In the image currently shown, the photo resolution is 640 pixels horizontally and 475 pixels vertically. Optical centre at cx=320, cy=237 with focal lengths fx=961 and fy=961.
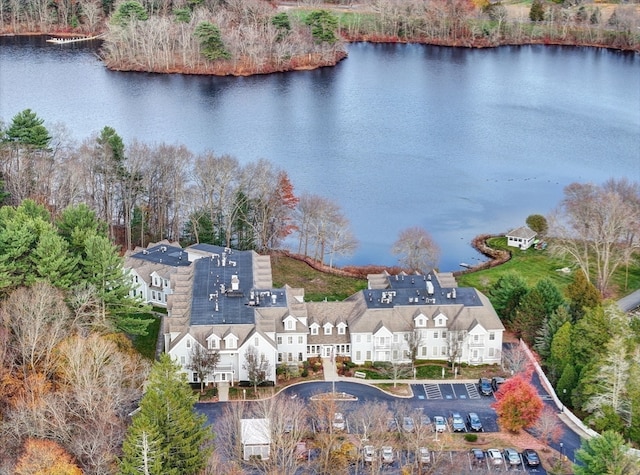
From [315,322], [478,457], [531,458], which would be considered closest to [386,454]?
[478,457]

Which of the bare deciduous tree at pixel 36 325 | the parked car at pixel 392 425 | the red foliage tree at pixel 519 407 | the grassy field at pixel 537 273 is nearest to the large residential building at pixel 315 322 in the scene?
the bare deciduous tree at pixel 36 325

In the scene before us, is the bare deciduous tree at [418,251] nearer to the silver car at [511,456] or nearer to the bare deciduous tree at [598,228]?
the bare deciduous tree at [598,228]

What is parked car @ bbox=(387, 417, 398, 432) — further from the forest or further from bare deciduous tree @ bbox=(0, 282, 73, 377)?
the forest

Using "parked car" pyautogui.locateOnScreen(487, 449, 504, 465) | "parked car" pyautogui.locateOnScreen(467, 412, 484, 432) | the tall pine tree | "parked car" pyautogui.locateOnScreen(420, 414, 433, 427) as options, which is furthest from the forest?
the tall pine tree

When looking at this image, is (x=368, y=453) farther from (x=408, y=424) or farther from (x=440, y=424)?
(x=440, y=424)

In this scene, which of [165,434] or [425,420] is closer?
[165,434]

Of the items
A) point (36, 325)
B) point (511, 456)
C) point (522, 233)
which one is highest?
point (36, 325)

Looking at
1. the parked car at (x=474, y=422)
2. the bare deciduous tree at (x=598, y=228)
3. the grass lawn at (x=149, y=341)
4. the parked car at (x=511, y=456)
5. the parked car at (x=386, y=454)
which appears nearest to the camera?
the parked car at (x=386, y=454)
